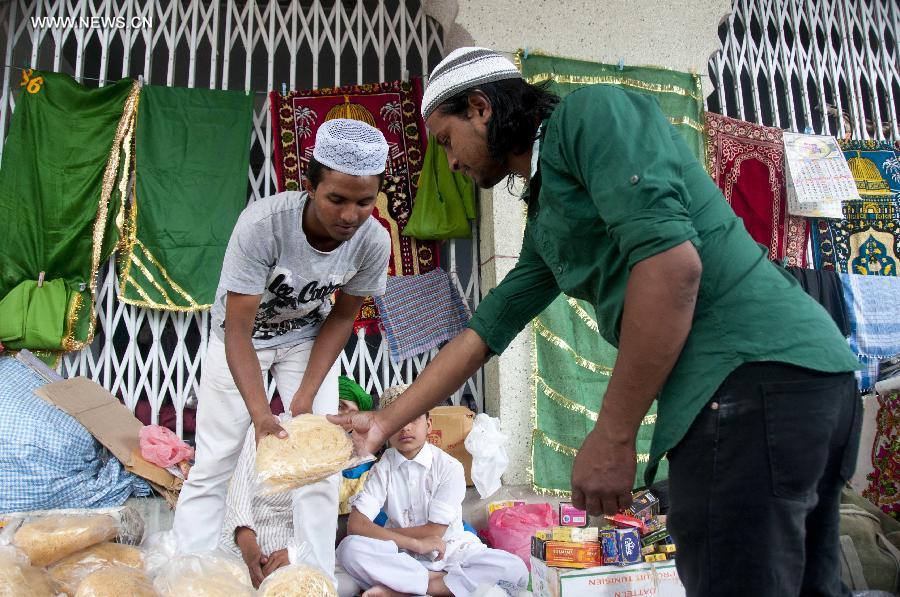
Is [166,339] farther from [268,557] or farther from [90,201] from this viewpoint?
[268,557]

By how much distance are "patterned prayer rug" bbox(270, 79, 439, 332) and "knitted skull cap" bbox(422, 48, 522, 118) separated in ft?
9.23

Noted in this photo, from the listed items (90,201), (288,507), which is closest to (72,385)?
(90,201)

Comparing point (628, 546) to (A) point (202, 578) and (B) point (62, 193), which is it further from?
(B) point (62, 193)

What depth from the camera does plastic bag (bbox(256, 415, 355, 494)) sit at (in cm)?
167

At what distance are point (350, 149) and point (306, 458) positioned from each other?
955 mm

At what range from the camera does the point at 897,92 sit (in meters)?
5.30

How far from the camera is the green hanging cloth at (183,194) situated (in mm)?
3955

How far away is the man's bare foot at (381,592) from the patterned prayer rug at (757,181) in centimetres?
320

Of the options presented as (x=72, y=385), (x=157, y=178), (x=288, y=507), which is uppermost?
(x=157, y=178)

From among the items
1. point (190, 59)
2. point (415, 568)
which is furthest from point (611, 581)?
point (190, 59)

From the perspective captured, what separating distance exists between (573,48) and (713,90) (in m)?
1.08

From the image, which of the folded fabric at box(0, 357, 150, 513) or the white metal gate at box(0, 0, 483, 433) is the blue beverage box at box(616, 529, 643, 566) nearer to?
the white metal gate at box(0, 0, 483, 433)
